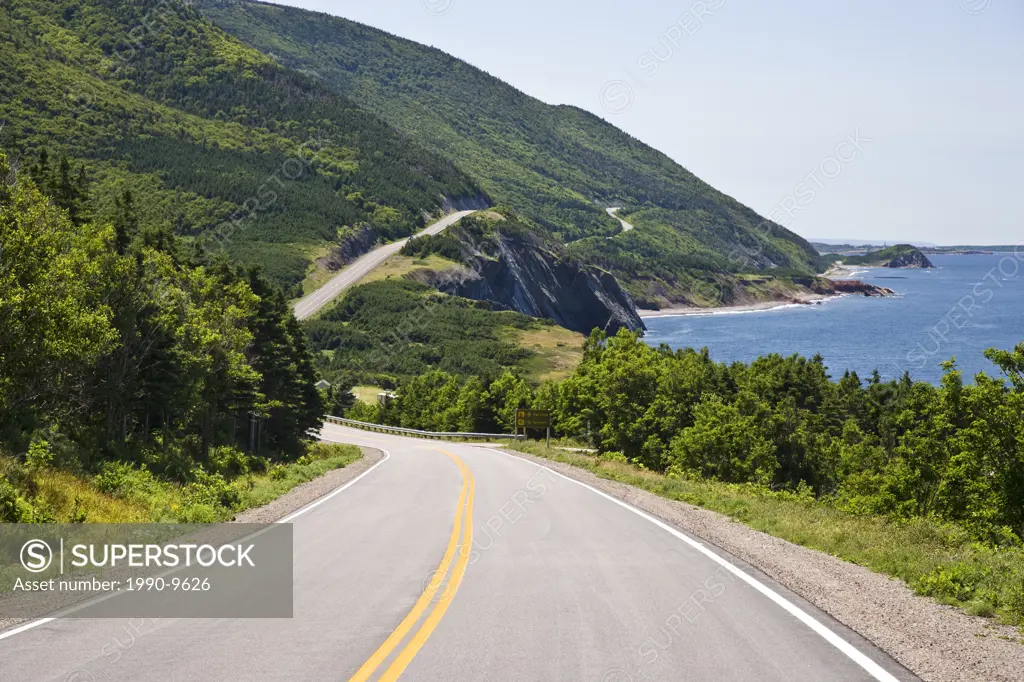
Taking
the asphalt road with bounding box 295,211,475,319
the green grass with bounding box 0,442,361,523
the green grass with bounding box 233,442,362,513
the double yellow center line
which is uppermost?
the asphalt road with bounding box 295,211,475,319

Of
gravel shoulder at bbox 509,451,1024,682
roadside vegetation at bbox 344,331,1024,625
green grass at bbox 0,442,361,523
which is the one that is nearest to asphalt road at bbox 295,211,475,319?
roadside vegetation at bbox 344,331,1024,625

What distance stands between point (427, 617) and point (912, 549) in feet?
24.9

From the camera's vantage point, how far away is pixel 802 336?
7343 inches

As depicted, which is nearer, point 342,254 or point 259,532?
point 259,532

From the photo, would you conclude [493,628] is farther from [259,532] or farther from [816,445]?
[816,445]

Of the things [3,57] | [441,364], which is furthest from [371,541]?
[3,57]

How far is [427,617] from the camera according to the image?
9.02 m

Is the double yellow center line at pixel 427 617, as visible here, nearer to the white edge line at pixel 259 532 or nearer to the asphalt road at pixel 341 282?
the white edge line at pixel 259 532

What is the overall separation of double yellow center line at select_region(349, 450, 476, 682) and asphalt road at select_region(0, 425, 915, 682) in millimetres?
27

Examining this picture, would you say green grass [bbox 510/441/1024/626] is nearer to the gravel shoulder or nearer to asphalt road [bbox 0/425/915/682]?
the gravel shoulder

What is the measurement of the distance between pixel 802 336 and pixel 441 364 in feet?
284

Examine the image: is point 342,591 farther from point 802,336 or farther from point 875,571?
point 802,336

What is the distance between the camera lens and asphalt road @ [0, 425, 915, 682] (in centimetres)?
723

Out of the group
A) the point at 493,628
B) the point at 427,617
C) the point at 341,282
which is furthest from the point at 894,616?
the point at 341,282
